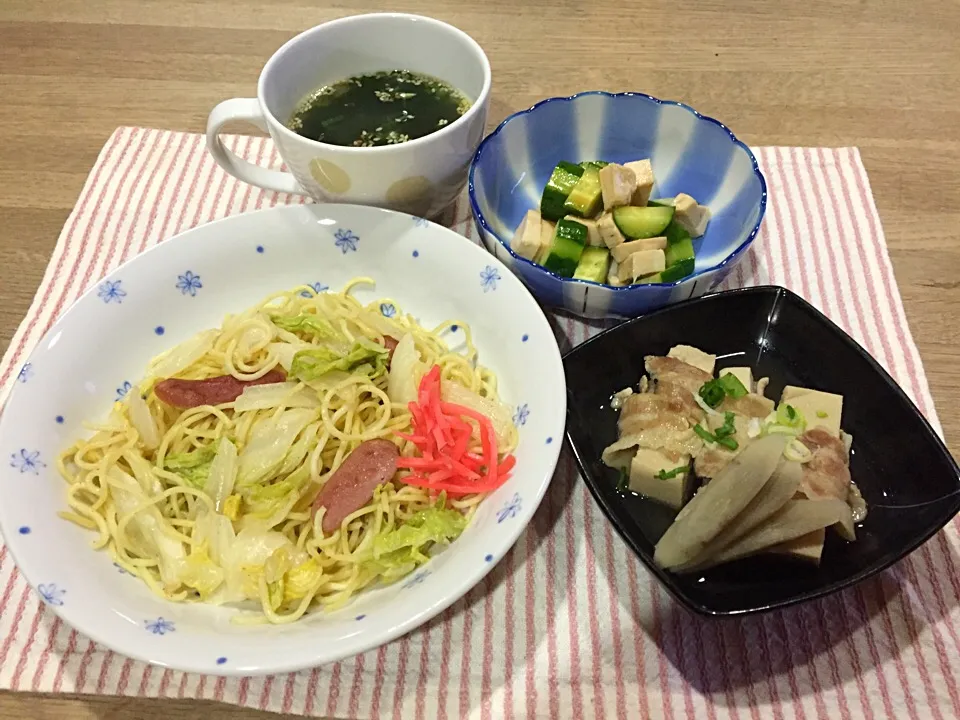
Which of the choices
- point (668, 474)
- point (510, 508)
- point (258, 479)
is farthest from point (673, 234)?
point (258, 479)

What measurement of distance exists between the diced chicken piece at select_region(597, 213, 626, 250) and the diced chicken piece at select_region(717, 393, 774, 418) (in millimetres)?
447

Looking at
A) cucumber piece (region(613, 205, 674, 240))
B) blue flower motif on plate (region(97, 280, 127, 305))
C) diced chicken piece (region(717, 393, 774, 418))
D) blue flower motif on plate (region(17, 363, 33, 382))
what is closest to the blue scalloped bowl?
cucumber piece (region(613, 205, 674, 240))

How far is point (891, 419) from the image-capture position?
1.32m

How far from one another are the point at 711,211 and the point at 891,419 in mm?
665

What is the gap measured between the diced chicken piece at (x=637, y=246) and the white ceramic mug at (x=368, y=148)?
41cm

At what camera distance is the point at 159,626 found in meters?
1.01

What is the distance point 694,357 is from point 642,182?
462mm

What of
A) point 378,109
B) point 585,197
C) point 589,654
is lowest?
point 589,654

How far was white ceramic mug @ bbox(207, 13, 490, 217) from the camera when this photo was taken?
142cm

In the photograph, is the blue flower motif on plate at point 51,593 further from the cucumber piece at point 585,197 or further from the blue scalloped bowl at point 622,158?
the cucumber piece at point 585,197

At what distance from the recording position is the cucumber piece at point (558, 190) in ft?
5.37

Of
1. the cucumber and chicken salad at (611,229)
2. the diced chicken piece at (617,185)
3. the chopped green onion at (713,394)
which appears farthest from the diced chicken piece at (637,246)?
the chopped green onion at (713,394)

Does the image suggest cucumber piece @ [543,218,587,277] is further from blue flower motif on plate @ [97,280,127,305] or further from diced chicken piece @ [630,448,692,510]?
blue flower motif on plate @ [97,280,127,305]

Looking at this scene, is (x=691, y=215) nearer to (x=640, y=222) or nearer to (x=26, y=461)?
(x=640, y=222)
